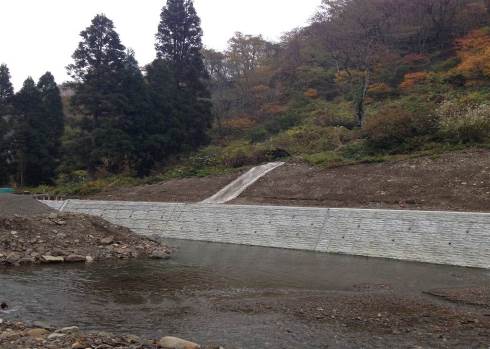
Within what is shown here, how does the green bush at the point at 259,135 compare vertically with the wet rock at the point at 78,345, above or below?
above

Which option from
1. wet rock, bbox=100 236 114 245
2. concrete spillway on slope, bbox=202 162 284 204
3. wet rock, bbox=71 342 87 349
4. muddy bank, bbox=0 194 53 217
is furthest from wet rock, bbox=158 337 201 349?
concrete spillway on slope, bbox=202 162 284 204

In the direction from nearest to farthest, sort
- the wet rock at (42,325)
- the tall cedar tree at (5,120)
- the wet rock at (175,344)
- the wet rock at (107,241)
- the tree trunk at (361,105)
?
1. the wet rock at (175,344)
2. the wet rock at (42,325)
3. the wet rock at (107,241)
4. the tree trunk at (361,105)
5. the tall cedar tree at (5,120)

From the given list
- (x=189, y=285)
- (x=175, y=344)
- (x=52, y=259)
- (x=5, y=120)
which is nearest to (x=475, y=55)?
(x=189, y=285)

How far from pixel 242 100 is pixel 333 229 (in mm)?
35942

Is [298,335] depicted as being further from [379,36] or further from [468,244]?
[379,36]

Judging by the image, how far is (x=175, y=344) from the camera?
26.8ft

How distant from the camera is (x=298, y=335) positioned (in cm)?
912

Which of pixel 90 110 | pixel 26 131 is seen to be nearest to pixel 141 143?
pixel 90 110

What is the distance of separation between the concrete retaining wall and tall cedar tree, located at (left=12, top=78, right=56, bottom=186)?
20705 millimetres

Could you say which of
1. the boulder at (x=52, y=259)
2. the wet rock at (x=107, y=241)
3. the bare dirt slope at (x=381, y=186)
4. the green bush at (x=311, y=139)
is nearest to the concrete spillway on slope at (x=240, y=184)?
the bare dirt slope at (x=381, y=186)

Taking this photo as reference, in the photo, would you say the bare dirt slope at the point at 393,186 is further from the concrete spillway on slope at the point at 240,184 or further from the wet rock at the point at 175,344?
the wet rock at the point at 175,344

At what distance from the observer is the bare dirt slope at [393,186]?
67.5 ft

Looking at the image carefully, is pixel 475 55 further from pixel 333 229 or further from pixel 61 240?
pixel 61 240

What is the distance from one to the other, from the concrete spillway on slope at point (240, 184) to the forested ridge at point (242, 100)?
2.35 metres
